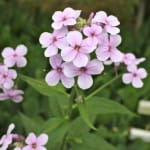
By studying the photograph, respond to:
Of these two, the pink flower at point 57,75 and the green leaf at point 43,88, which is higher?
the pink flower at point 57,75

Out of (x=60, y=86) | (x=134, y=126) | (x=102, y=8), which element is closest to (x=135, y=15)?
(x=102, y=8)

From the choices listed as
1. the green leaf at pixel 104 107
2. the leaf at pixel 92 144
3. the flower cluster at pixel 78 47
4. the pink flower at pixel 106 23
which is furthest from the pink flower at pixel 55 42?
the leaf at pixel 92 144

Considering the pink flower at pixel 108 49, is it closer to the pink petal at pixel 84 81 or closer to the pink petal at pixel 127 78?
the pink petal at pixel 84 81

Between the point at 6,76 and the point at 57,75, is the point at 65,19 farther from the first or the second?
the point at 6,76

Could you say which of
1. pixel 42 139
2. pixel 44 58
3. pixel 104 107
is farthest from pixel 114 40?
pixel 44 58

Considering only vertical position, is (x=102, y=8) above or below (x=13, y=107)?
above

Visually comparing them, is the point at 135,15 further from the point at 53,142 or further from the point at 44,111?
the point at 53,142
